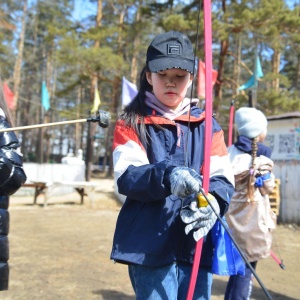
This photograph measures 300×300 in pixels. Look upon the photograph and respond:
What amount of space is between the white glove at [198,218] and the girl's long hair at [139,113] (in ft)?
1.17

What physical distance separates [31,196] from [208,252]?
13637mm

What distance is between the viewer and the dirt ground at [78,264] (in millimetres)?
3904

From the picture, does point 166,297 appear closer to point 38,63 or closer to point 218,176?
point 218,176

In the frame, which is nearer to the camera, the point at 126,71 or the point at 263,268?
the point at 263,268

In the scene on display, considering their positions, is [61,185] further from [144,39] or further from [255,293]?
[144,39]

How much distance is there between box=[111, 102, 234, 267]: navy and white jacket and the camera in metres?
1.50

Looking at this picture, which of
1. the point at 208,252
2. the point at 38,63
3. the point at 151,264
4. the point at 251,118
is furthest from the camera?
the point at 38,63

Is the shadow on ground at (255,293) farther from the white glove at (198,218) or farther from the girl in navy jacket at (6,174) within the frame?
the white glove at (198,218)

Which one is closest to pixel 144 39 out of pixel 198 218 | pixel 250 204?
pixel 250 204

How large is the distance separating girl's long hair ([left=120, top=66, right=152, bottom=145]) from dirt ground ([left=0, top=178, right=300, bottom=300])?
2498mm

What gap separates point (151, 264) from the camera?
1.54 meters

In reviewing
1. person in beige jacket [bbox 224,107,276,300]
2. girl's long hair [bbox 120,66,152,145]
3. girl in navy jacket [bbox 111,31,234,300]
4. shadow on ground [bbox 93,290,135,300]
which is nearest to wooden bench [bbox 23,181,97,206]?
shadow on ground [bbox 93,290,135,300]

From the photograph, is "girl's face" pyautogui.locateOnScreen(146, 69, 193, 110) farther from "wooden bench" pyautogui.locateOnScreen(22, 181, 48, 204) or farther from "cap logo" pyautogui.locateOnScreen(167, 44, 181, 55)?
"wooden bench" pyautogui.locateOnScreen(22, 181, 48, 204)

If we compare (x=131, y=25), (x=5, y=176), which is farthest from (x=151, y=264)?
(x=131, y=25)
